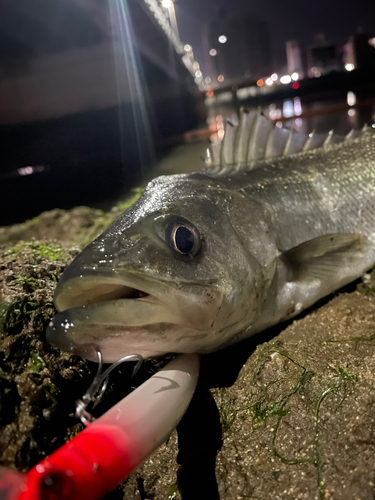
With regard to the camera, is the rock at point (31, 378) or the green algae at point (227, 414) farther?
the green algae at point (227, 414)

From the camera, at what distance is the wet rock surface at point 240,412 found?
5.53 ft

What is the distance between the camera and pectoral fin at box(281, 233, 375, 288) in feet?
9.46

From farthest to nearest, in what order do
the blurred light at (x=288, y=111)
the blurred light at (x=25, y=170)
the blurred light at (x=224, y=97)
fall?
the blurred light at (x=224, y=97) → the blurred light at (x=288, y=111) → the blurred light at (x=25, y=170)

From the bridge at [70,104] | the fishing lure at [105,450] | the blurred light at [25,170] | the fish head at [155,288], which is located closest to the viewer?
the fishing lure at [105,450]

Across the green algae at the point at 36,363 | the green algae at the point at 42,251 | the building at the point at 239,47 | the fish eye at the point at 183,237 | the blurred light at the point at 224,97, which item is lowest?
the green algae at the point at 36,363

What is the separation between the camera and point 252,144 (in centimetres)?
364

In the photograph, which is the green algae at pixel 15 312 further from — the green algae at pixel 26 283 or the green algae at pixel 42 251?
the green algae at pixel 42 251

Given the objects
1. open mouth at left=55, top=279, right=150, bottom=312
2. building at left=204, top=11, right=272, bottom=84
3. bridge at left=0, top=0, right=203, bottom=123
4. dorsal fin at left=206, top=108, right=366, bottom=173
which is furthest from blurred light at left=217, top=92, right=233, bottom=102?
building at left=204, top=11, right=272, bottom=84

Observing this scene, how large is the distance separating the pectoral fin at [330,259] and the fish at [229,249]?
1 centimetres

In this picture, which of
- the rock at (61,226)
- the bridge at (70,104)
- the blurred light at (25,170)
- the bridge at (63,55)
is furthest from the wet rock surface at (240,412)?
the blurred light at (25,170)

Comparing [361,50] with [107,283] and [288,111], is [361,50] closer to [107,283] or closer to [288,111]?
[288,111]

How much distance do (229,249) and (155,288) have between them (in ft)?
2.42

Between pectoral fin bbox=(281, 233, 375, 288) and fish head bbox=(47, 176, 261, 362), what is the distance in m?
0.69

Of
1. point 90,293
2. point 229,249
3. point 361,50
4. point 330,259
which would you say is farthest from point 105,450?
point 361,50
